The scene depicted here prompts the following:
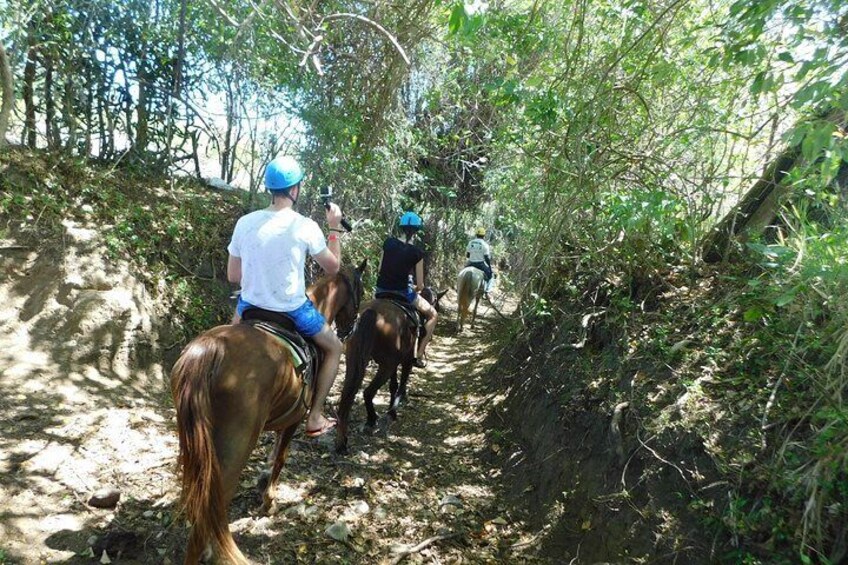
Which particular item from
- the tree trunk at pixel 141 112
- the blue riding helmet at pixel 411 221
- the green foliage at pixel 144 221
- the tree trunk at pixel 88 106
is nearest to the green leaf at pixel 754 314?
the blue riding helmet at pixel 411 221

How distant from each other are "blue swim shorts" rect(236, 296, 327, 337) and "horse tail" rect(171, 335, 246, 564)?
802mm

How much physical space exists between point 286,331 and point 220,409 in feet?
2.43

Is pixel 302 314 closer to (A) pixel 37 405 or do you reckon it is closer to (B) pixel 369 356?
(B) pixel 369 356

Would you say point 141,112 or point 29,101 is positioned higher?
point 141,112

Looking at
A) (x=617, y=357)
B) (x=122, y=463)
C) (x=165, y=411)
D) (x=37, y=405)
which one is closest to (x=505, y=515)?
(x=617, y=357)

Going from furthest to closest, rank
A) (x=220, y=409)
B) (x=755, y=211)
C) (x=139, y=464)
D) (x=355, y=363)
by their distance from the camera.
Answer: (x=355, y=363), (x=755, y=211), (x=139, y=464), (x=220, y=409)

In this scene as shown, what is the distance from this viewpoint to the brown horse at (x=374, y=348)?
4996mm

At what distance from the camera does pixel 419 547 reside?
12.1 feet

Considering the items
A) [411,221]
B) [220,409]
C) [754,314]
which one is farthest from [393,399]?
[754,314]

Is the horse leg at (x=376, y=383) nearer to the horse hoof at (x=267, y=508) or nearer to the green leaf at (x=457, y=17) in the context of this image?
the horse hoof at (x=267, y=508)

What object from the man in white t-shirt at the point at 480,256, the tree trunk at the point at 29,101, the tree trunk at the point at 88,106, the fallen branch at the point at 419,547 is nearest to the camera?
the fallen branch at the point at 419,547

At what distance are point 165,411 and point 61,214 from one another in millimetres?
2754

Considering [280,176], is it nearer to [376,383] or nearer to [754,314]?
[376,383]

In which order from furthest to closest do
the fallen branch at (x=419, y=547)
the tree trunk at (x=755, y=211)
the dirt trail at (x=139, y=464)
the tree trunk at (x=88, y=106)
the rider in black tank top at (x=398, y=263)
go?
1. the tree trunk at (x=88, y=106)
2. the rider in black tank top at (x=398, y=263)
3. the tree trunk at (x=755, y=211)
4. the fallen branch at (x=419, y=547)
5. the dirt trail at (x=139, y=464)
